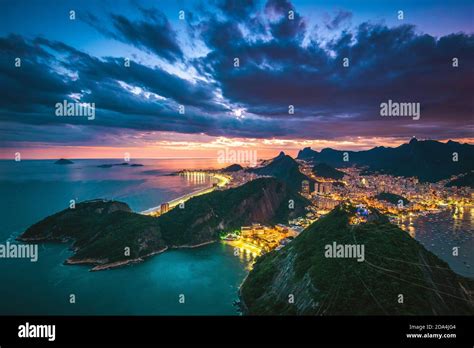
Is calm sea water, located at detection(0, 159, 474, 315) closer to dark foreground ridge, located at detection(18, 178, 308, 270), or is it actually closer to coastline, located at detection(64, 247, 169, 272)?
coastline, located at detection(64, 247, 169, 272)

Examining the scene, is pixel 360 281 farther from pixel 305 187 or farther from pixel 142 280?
pixel 305 187

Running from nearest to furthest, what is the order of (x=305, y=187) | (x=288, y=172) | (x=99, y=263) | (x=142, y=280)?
(x=142, y=280) → (x=99, y=263) → (x=305, y=187) → (x=288, y=172)

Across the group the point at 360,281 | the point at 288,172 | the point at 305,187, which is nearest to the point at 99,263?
the point at 360,281

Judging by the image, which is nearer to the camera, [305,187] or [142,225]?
[142,225]

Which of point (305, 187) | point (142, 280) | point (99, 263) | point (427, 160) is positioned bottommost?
point (142, 280)

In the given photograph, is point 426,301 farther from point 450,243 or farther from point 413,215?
point 413,215

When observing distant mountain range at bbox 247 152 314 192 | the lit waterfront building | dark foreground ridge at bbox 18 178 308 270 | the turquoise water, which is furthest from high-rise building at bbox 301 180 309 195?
the turquoise water
